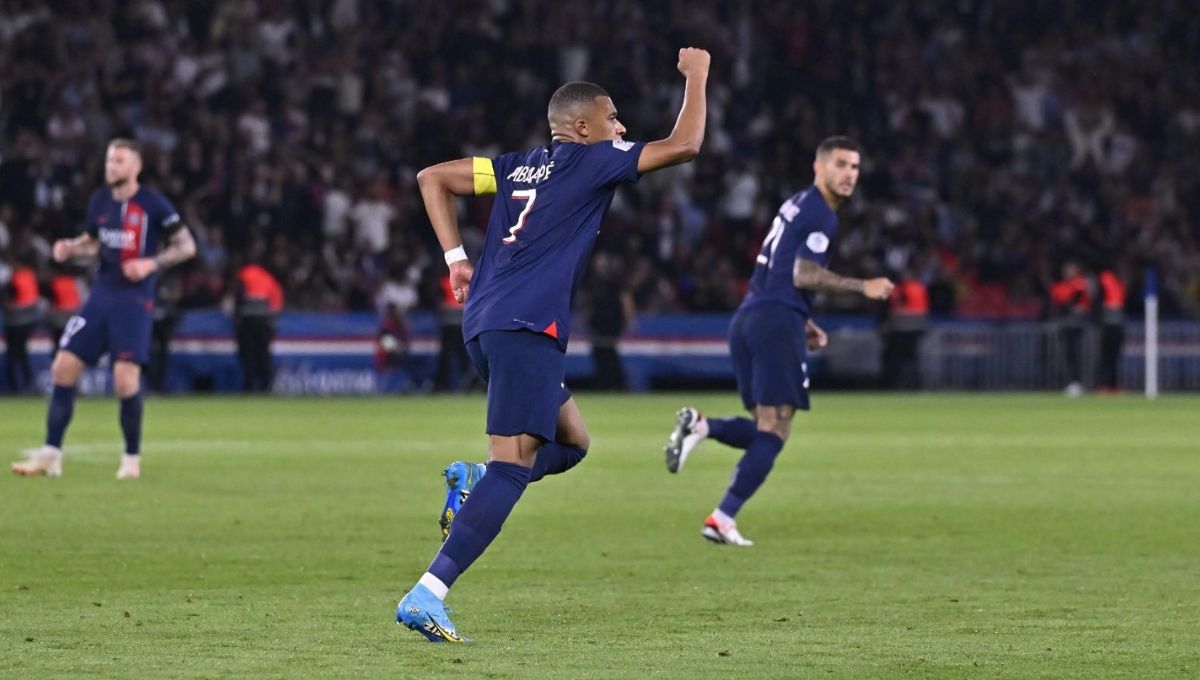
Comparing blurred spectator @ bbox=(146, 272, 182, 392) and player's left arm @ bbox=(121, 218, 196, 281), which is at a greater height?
player's left arm @ bbox=(121, 218, 196, 281)

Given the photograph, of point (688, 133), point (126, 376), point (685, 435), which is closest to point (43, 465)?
point (126, 376)

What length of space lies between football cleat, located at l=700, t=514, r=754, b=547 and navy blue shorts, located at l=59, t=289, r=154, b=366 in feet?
17.0

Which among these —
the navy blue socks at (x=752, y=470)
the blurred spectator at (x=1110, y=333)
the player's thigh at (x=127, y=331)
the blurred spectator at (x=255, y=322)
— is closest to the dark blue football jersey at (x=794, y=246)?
the navy blue socks at (x=752, y=470)

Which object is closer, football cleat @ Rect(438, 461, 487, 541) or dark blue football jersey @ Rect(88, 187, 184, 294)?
football cleat @ Rect(438, 461, 487, 541)

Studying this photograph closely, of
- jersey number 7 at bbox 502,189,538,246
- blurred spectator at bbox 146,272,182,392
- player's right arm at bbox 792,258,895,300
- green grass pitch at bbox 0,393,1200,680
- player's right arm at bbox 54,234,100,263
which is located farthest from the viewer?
blurred spectator at bbox 146,272,182,392

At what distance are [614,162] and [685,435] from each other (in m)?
4.85

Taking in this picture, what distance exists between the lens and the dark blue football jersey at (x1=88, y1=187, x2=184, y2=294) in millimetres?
14352

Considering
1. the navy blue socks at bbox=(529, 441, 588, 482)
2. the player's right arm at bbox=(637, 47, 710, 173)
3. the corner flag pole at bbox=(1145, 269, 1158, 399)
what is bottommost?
the corner flag pole at bbox=(1145, 269, 1158, 399)

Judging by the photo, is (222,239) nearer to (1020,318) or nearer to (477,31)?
(477,31)

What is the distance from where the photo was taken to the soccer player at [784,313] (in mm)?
11242

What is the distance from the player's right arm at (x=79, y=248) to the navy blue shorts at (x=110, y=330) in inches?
11.7

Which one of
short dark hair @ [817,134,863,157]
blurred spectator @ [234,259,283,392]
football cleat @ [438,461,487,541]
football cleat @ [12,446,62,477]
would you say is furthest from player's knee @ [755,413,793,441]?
blurred spectator @ [234,259,283,392]

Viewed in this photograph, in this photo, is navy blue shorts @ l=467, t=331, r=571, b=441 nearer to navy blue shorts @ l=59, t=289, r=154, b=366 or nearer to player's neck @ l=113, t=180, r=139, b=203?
navy blue shorts @ l=59, t=289, r=154, b=366

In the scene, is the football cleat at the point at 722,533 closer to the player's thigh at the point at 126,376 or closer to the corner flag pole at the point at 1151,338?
the player's thigh at the point at 126,376
